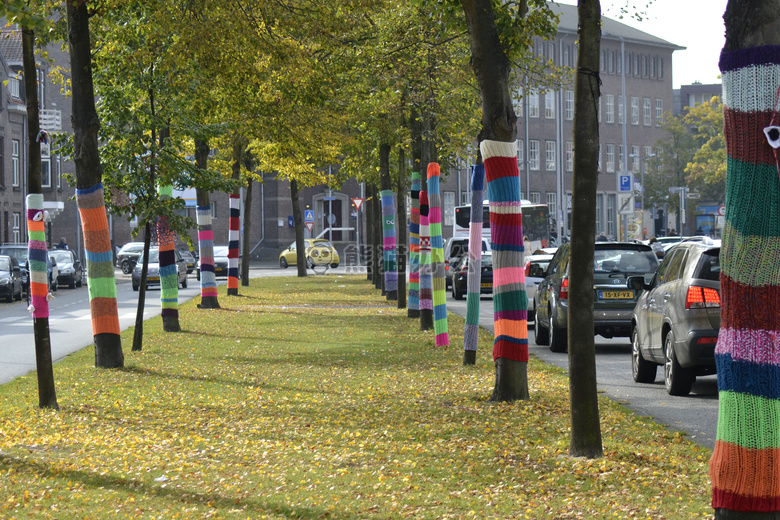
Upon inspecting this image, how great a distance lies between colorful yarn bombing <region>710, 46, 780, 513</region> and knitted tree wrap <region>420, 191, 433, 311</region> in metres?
14.2

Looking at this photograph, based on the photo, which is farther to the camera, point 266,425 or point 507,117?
point 507,117

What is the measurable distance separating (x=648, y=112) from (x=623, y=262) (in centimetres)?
8557

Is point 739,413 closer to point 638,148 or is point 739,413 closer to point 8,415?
point 8,415

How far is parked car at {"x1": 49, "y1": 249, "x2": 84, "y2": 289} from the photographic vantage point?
157 ft

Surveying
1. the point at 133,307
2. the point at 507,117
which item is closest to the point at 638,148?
the point at 133,307

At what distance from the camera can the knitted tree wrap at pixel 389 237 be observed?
A: 100ft

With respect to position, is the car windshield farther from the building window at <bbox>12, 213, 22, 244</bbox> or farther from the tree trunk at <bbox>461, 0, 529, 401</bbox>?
the building window at <bbox>12, 213, 22, 244</bbox>

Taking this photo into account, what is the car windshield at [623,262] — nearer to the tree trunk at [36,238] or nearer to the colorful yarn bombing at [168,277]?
the colorful yarn bombing at [168,277]

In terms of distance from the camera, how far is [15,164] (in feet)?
198

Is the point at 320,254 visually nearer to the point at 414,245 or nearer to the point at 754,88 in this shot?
the point at 414,245

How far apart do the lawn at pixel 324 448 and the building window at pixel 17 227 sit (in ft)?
147

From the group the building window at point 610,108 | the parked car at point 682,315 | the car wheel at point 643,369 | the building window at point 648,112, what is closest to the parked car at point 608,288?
the car wheel at point 643,369

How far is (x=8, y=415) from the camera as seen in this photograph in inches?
448

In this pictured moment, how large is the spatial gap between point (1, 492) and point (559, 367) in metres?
9.81
